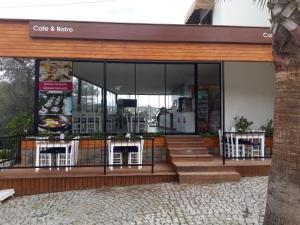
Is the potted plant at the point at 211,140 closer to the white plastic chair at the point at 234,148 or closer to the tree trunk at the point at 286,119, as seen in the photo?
the white plastic chair at the point at 234,148

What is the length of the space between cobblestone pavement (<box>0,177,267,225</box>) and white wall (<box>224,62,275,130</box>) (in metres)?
3.92

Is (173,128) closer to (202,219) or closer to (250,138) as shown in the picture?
(250,138)

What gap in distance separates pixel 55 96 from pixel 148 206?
239 inches

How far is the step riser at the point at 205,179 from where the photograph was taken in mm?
8688

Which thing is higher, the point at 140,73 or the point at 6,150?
the point at 140,73

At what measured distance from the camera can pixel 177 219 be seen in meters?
6.16

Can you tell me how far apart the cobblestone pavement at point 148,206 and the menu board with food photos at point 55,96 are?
3681mm

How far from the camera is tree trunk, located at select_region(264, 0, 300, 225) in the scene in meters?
4.30

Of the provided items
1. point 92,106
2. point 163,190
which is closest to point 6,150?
point 92,106

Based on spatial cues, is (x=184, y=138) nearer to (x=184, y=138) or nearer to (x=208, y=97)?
(x=184, y=138)

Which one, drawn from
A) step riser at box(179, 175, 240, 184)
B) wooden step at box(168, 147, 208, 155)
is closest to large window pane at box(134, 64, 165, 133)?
wooden step at box(168, 147, 208, 155)

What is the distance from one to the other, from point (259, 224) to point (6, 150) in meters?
9.14

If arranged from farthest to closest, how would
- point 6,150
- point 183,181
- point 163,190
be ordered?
1. point 6,150
2. point 183,181
3. point 163,190

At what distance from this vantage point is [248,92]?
12.4m
